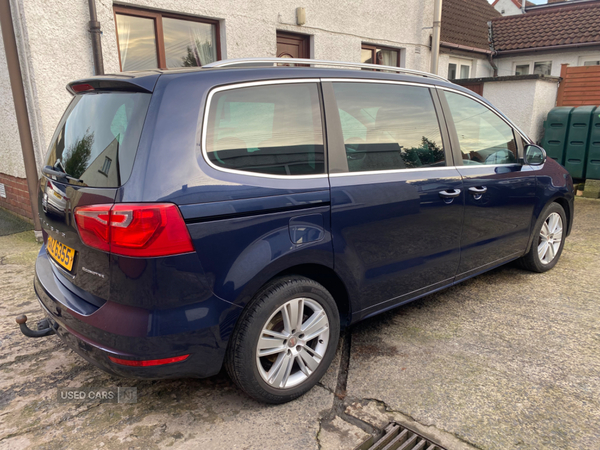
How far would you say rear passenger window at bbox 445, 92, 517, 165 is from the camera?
336cm

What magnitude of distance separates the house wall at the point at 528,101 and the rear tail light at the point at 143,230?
8170 mm

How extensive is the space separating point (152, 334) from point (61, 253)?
78 centimetres

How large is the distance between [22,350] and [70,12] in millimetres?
3750

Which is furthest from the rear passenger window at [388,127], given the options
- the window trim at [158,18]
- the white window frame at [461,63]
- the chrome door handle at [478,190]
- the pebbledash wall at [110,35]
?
the white window frame at [461,63]

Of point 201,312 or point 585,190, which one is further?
point 585,190

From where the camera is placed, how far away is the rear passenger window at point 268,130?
217 centimetres

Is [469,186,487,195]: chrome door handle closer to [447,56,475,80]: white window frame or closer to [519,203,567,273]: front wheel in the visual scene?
[519,203,567,273]: front wheel

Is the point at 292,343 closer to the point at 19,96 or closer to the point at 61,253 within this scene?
the point at 61,253

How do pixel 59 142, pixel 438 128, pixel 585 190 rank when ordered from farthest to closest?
1. pixel 585 190
2. pixel 438 128
3. pixel 59 142

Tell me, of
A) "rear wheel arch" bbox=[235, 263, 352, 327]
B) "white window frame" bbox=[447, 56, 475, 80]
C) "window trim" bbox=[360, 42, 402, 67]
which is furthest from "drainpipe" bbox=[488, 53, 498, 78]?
"rear wheel arch" bbox=[235, 263, 352, 327]

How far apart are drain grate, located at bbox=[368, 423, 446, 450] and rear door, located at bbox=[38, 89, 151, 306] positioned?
4.74 feet

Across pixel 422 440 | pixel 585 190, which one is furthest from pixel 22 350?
pixel 585 190

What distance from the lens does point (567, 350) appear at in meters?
2.95

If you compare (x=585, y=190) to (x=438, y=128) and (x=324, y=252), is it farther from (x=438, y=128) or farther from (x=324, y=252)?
(x=324, y=252)
